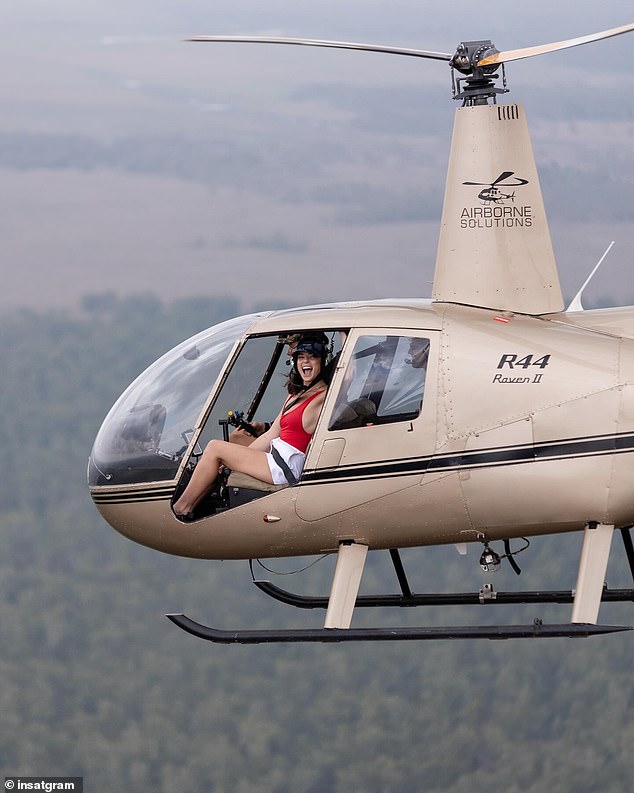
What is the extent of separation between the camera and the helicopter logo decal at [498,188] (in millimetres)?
11102

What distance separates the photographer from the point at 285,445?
35.0 ft

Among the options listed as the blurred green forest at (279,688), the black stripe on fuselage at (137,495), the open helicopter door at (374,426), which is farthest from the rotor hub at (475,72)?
the blurred green forest at (279,688)

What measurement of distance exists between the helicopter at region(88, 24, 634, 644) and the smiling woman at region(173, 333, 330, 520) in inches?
3.6

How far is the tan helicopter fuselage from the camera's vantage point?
10180 millimetres

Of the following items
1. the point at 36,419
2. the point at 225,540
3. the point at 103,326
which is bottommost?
the point at 225,540

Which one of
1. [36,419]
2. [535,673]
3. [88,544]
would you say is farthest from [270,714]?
[36,419]

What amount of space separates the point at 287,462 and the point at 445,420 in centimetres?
114

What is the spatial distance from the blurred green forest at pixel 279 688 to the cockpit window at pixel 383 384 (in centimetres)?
4635

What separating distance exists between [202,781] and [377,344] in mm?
54030

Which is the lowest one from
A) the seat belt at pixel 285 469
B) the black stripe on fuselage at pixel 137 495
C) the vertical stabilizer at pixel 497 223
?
the black stripe on fuselage at pixel 137 495

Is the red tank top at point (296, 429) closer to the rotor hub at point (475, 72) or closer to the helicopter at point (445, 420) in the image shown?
the helicopter at point (445, 420)

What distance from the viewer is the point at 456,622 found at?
66188 millimetres

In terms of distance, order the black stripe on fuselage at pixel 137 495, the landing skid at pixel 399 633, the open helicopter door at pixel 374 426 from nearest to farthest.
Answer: the landing skid at pixel 399 633 < the open helicopter door at pixel 374 426 < the black stripe on fuselage at pixel 137 495

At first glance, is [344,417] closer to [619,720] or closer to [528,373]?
[528,373]
